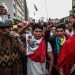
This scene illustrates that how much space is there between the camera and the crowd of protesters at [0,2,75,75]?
5.21 metres

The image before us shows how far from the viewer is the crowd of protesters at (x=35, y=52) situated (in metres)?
5.21

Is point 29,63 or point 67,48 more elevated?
point 67,48

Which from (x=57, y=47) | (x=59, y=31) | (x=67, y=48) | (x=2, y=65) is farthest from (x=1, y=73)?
(x=59, y=31)

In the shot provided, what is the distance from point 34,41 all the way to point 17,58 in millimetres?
1139

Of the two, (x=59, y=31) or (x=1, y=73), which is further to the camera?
(x=59, y=31)

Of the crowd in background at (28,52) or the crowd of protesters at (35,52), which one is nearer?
the crowd of protesters at (35,52)

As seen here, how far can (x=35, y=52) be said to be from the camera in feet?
21.7

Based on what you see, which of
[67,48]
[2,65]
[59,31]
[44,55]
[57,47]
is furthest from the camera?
[59,31]

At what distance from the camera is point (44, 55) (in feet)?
21.3

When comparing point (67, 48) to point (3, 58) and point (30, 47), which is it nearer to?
point (3, 58)

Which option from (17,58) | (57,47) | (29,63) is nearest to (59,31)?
(57,47)

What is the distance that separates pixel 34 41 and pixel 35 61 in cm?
38

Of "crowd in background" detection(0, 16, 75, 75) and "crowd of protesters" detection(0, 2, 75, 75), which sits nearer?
"crowd of protesters" detection(0, 2, 75, 75)

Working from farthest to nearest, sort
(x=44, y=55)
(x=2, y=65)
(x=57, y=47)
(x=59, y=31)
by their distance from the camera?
(x=59, y=31), (x=57, y=47), (x=44, y=55), (x=2, y=65)
